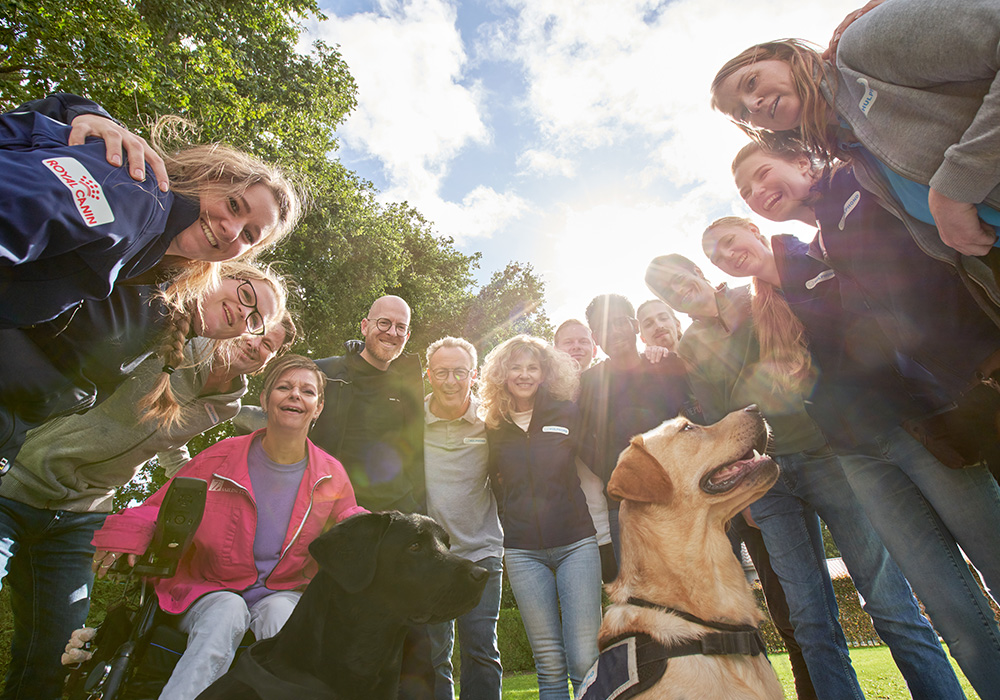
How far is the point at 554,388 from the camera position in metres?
4.32

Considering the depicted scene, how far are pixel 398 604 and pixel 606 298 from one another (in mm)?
3124

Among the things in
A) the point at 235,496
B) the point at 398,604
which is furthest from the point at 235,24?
the point at 398,604

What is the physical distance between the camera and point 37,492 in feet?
10.3

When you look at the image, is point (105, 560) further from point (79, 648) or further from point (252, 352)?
point (252, 352)

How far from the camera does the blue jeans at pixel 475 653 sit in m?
3.63

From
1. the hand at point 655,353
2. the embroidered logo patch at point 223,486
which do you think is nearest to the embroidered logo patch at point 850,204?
the hand at point 655,353

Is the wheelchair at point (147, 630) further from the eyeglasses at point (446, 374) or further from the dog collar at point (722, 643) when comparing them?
the dog collar at point (722, 643)

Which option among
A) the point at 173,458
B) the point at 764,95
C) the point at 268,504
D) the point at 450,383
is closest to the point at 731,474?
the point at 764,95

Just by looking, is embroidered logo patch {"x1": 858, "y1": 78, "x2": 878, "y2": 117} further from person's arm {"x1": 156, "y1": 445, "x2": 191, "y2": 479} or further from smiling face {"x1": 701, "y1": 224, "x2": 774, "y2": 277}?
person's arm {"x1": 156, "y1": 445, "x2": 191, "y2": 479}

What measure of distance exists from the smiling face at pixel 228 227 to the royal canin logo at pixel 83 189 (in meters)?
0.59

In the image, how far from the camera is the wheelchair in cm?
260

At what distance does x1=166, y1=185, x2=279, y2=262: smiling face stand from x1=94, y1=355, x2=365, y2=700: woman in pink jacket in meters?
1.75

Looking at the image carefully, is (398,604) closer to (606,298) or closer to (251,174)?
(251,174)

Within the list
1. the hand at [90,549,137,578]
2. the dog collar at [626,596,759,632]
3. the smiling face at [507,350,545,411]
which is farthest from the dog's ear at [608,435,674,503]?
the hand at [90,549,137,578]
